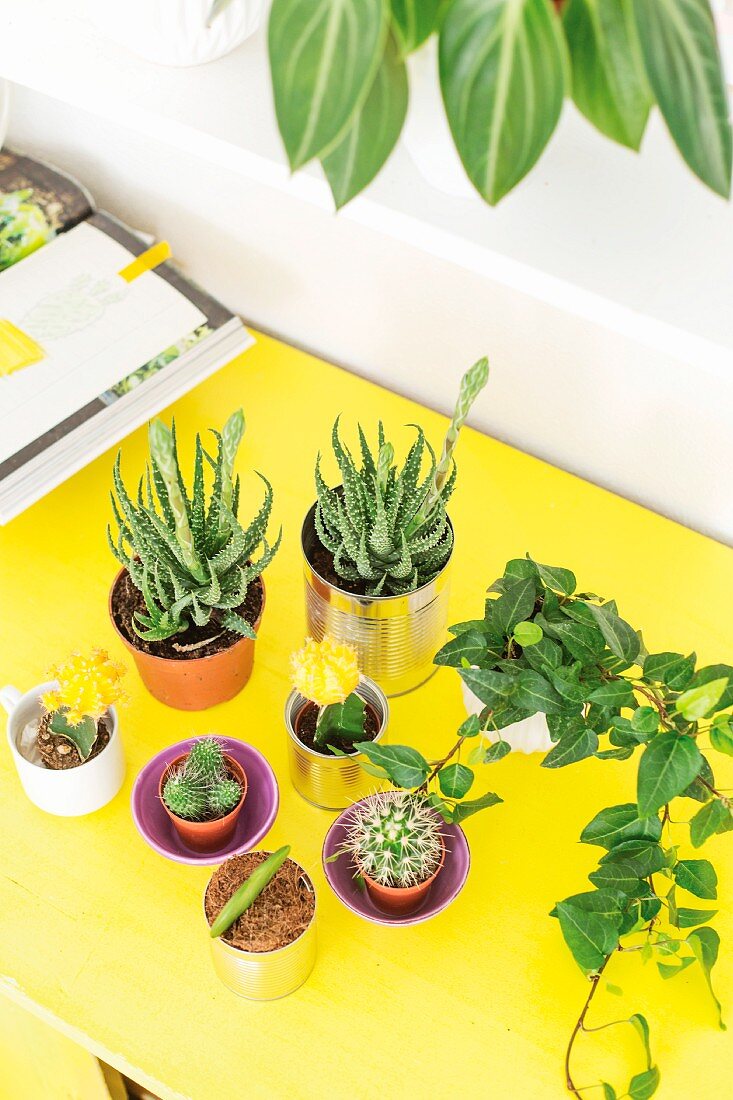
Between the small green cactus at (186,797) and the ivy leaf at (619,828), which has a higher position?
the ivy leaf at (619,828)

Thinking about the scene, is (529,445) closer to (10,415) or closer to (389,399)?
(389,399)

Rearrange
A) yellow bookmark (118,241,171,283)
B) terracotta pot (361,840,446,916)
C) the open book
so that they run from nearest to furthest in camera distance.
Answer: terracotta pot (361,840,446,916)
the open book
yellow bookmark (118,241,171,283)

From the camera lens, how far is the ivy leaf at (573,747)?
2.30ft

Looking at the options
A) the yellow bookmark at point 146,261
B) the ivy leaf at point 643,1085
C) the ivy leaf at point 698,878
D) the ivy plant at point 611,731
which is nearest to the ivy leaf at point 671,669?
the ivy plant at point 611,731

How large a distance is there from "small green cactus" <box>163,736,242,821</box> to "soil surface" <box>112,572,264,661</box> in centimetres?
8

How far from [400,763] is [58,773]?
0.25 m

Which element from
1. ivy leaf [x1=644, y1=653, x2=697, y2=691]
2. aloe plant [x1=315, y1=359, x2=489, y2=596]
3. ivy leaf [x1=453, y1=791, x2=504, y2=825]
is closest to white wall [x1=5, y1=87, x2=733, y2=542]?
aloe plant [x1=315, y1=359, x2=489, y2=596]

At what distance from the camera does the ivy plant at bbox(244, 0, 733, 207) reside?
0.46 m

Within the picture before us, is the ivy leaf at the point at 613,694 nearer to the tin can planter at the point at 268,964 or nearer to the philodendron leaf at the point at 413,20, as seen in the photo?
the tin can planter at the point at 268,964

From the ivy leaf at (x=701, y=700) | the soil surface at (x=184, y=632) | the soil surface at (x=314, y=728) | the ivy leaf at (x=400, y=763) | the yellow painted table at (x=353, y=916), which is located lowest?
the yellow painted table at (x=353, y=916)

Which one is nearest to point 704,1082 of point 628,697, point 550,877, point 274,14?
point 550,877

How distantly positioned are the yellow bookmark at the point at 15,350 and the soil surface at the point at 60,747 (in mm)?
339

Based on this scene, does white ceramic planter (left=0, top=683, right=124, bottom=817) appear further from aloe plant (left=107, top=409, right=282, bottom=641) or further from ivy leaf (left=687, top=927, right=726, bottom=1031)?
ivy leaf (left=687, top=927, right=726, bottom=1031)

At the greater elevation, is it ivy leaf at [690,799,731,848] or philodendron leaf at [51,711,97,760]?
ivy leaf at [690,799,731,848]
